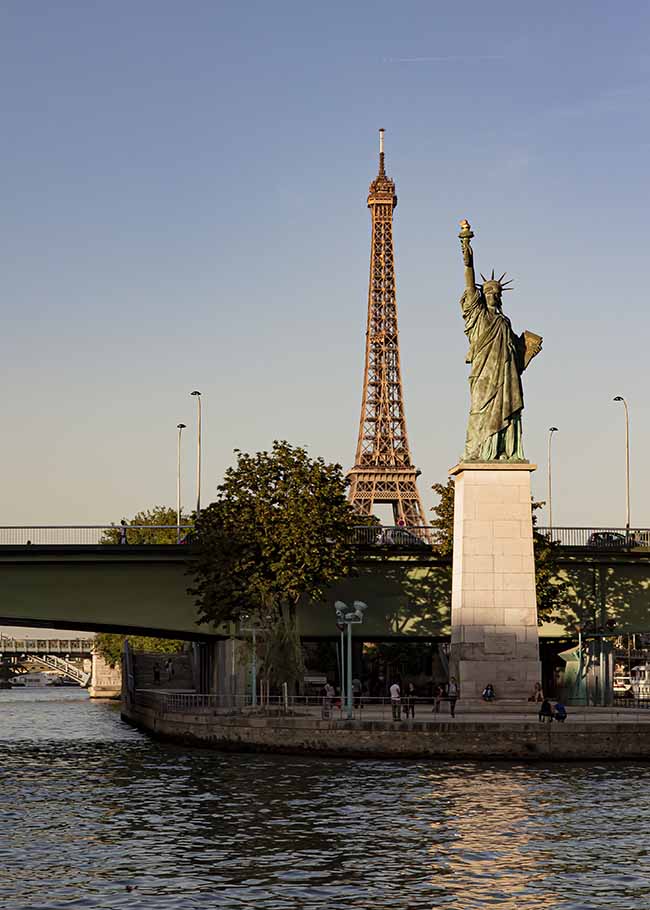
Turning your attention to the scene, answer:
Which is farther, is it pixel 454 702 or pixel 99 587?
pixel 99 587

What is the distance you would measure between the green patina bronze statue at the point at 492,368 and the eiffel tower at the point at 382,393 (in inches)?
3037

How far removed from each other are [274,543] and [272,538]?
0.93 feet

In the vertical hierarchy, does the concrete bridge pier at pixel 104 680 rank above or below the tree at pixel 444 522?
below

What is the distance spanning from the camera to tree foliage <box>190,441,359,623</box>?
2950 inches

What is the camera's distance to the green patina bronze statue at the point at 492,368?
66688 millimetres

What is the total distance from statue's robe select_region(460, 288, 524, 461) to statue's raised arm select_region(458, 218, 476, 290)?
54cm

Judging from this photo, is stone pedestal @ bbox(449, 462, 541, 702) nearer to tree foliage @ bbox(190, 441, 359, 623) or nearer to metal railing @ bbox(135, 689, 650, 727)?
metal railing @ bbox(135, 689, 650, 727)

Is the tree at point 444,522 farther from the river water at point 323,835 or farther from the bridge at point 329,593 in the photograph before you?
the river water at point 323,835

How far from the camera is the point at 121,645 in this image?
470 ft

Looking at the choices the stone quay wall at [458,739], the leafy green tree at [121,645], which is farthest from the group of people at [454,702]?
the leafy green tree at [121,645]

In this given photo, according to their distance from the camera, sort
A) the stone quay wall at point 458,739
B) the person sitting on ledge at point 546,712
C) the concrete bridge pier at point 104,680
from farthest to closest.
A: 1. the concrete bridge pier at point 104,680
2. the person sitting on ledge at point 546,712
3. the stone quay wall at point 458,739

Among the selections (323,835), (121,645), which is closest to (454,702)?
(323,835)

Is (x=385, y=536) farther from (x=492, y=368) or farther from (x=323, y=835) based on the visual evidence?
(x=323, y=835)

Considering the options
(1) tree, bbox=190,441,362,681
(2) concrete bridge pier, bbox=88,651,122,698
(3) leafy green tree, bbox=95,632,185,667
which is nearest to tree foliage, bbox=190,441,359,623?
(1) tree, bbox=190,441,362,681
